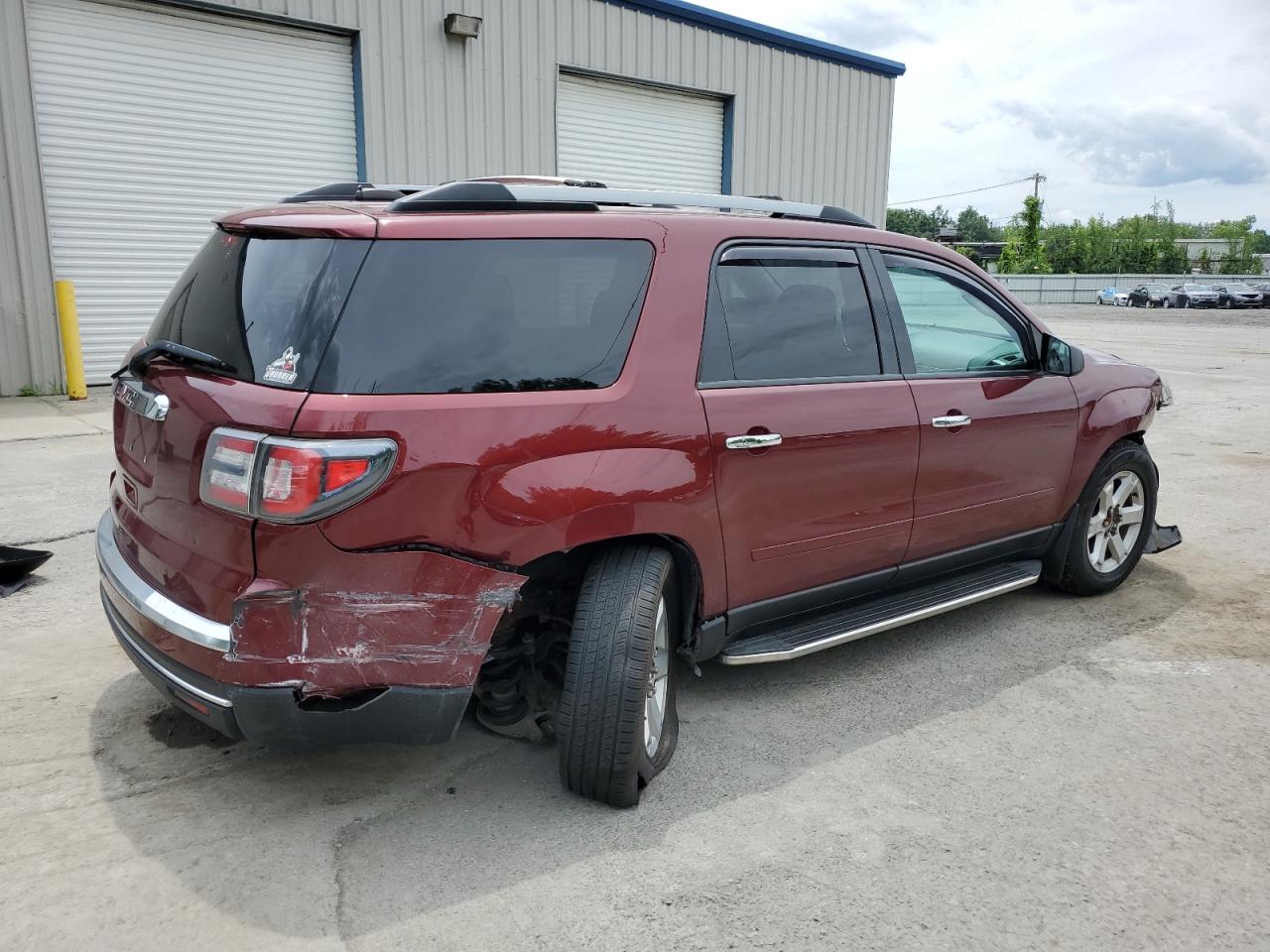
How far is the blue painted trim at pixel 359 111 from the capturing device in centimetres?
1173

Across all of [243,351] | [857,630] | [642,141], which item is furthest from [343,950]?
[642,141]

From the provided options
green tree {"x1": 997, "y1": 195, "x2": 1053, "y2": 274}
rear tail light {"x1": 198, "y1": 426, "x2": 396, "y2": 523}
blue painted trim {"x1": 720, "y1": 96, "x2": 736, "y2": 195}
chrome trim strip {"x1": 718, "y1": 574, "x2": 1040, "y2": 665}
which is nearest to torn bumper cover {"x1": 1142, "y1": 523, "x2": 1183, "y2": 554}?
chrome trim strip {"x1": 718, "y1": 574, "x2": 1040, "y2": 665}

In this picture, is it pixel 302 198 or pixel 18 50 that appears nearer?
pixel 302 198

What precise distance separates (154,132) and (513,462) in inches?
404

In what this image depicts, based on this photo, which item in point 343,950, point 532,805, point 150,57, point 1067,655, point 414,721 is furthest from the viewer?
point 150,57

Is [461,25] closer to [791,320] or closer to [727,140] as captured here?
[727,140]

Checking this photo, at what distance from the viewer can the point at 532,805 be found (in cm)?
299

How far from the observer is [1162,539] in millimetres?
5355

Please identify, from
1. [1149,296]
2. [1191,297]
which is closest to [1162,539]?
[1191,297]

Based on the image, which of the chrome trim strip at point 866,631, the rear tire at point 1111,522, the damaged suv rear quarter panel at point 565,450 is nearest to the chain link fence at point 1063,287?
the rear tire at point 1111,522

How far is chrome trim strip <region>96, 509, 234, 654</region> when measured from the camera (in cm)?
260

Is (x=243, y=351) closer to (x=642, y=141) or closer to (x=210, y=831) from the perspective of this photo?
(x=210, y=831)

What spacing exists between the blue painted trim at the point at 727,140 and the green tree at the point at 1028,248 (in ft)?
198

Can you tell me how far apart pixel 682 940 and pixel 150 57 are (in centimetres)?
1132
